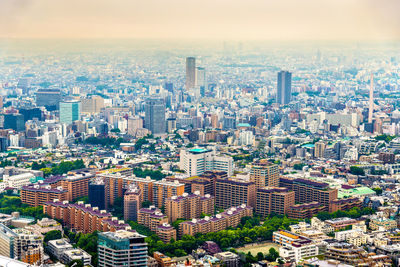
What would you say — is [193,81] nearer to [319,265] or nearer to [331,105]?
[331,105]

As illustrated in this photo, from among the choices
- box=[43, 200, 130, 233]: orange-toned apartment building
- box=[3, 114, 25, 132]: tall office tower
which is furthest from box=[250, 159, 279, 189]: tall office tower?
box=[3, 114, 25, 132]: tall office tower

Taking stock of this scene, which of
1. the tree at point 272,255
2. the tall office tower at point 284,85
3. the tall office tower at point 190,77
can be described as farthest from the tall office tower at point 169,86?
the tree at point 272,255

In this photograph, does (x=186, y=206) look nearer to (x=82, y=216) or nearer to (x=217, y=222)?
(x=217, y=222)

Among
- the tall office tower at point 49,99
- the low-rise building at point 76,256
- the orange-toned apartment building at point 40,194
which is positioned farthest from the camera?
the tall office tower at point 49,99

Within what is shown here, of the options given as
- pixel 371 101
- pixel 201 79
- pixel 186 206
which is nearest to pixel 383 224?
pixel 186 206

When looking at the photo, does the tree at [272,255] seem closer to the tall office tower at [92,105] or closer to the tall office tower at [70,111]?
the tall office tower at [70,111]

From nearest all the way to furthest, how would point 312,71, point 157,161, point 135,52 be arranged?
point 157,161 → point 135,52 → point 312,71

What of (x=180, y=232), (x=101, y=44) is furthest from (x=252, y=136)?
(x=180, y=232)
